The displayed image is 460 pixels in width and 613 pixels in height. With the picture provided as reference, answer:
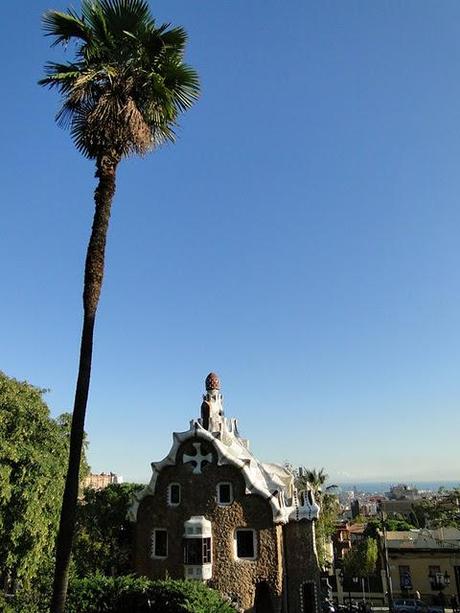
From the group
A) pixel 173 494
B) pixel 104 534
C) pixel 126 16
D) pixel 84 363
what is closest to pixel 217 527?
pixel 173 494

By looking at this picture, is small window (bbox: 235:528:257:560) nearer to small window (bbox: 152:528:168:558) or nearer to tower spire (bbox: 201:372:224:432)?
small window (bbox: 152:528:168:558)

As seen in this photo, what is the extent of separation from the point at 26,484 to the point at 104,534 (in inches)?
315

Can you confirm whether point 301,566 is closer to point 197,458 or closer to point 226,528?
point 226,528

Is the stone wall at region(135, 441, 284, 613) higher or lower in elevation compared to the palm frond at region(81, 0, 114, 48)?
lower

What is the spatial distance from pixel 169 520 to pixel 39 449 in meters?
7.12

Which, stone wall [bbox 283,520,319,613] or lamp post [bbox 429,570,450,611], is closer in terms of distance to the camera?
stone wall [bbox 283,520,319,613]

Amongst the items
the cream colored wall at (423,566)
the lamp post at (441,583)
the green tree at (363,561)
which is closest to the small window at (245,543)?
the lamp post at (441,583)

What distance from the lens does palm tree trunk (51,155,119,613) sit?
991 cm

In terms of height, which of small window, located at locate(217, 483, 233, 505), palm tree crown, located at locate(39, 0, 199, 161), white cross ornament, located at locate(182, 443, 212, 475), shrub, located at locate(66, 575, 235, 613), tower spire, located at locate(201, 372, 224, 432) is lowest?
shrub, located at locate(66, 575, 235, 613)

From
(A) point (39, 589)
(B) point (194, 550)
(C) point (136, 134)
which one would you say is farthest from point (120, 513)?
(C) point (136, 134)

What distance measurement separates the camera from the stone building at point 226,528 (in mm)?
23750

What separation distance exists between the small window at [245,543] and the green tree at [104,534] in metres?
6.25

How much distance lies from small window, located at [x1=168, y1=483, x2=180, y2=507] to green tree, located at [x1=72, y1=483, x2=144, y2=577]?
309 cm

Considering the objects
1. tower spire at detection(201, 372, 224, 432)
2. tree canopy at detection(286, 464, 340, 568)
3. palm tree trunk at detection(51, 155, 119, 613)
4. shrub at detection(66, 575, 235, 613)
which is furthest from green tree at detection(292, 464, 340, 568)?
palm tree trunk at detection(51, 155, 119, 613)
